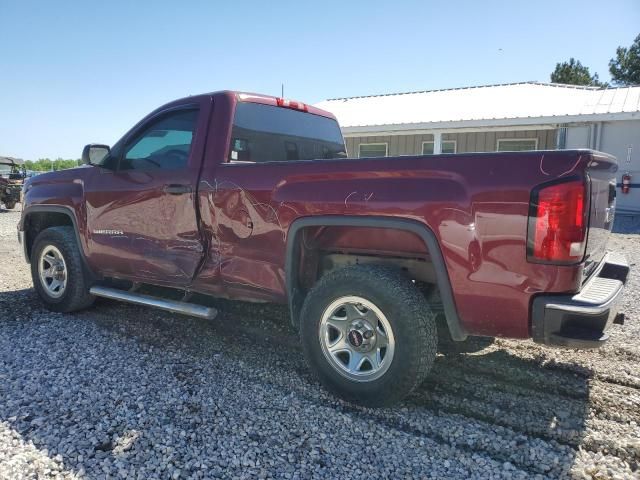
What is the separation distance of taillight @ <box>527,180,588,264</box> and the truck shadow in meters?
1.05

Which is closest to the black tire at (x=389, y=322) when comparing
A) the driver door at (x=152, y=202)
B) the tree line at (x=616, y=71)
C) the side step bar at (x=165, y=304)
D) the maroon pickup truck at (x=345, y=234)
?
the maroon pickup truck at (x=345, y=234)

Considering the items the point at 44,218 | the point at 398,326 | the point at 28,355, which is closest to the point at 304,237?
the point at 398,326

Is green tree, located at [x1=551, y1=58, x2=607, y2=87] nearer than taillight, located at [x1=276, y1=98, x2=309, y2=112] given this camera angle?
No

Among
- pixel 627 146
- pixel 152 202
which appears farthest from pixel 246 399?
pixel 627 146

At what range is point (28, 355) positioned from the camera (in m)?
3.80

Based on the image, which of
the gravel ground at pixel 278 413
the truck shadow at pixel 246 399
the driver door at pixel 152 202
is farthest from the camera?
the driver door at pixel 152 202

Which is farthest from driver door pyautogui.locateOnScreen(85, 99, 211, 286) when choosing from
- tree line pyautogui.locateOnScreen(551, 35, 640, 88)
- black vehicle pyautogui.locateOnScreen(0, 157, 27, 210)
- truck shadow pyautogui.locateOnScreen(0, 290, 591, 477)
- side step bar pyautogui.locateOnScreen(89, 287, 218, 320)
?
tree line pyautogui.locateOnScreen(551, 35, 640, 88)

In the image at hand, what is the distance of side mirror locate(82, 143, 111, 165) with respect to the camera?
167 inches

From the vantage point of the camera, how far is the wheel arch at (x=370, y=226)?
267 cm

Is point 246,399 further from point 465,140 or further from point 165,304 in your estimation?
point 465,140

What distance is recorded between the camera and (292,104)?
4418mm

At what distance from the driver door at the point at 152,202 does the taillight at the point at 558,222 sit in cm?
236

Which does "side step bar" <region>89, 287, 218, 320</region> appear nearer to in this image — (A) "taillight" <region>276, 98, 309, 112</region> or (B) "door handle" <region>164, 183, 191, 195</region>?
(B) "door handle" <region>164, 183, 191, 195</region>

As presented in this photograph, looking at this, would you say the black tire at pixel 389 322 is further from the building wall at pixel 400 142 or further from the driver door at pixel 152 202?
the building wall at pixel 400 142
